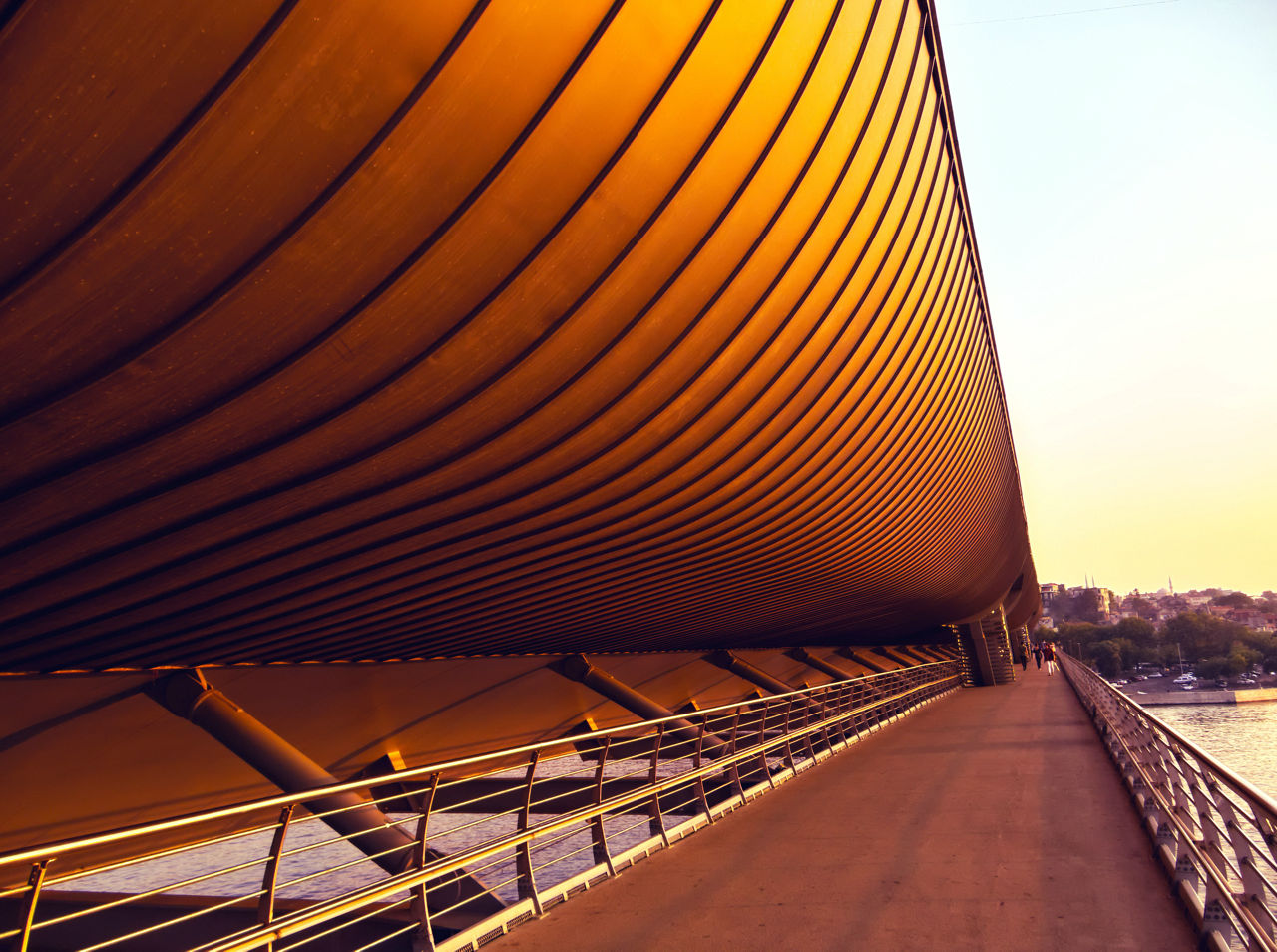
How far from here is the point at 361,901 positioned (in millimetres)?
3971

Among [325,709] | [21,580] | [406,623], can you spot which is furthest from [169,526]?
[325,709]

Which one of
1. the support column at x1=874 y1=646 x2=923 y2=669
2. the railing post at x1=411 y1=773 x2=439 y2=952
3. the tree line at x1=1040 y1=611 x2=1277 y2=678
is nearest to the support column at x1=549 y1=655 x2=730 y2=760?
the railing post at x1=411 y1=773 x2=439 y2=952

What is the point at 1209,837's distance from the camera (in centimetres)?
404

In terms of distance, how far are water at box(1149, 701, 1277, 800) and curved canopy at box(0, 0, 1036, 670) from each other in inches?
162

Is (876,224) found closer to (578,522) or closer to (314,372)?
(578,522)

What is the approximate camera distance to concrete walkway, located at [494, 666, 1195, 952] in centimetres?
424

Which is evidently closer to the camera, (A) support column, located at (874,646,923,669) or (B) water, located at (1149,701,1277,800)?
(B) water, located at (1149,701,1277,800)

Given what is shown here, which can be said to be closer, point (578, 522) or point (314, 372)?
point (314, 372)

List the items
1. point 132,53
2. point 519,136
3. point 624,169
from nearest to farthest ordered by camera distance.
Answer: point 132,53 < point 519,136 < point 624,169

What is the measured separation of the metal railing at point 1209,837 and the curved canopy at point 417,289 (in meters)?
3.95

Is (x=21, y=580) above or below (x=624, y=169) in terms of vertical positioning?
below

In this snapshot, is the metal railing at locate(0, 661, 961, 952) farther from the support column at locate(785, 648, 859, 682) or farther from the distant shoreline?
the distant shoreline

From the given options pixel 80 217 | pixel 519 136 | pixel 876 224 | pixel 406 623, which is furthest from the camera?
pixel 406 623

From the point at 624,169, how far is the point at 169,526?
374cm
